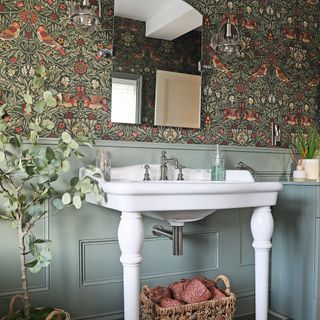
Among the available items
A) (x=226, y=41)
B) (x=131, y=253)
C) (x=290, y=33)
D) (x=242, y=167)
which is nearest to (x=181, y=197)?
(x=131, y=253)

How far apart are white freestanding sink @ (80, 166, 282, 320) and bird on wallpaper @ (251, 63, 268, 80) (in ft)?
3.23

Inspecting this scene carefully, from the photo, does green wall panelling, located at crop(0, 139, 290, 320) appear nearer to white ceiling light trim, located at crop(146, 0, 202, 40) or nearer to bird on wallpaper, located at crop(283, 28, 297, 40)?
white ceiling light trim, located at crop(146, 0, 202, 40)

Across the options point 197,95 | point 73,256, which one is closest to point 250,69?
point 197,95

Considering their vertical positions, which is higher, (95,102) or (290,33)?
(290,33)

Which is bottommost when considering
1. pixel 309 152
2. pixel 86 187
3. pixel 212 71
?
pixel 86 187

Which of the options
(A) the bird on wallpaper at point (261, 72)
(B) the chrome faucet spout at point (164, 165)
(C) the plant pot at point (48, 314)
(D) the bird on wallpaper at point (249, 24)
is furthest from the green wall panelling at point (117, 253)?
(D) the bird on wallpaper at point (249, 24)

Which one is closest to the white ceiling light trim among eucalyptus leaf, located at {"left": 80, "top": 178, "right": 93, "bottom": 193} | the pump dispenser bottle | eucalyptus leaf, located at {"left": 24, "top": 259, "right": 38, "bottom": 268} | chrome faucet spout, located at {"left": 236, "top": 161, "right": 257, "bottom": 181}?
the pump dispenser bottle

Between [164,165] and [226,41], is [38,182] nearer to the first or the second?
[164,165]

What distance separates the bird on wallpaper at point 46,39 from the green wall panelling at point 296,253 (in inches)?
61.9

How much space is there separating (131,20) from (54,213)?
1102mm

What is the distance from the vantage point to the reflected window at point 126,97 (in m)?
2.12

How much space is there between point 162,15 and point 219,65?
19.6 inches

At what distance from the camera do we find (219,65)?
2.46 m

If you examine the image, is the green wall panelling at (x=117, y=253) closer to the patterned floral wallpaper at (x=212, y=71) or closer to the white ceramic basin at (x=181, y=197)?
the patterned floral wallpaper at (x=212, y=71)
